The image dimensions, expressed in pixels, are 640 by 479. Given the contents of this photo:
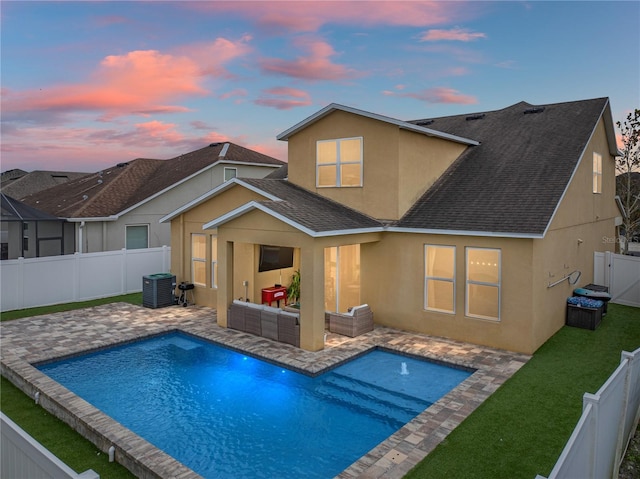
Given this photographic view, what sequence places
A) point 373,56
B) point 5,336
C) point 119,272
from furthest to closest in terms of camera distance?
1. point 373,56
2. point 119,272
3. point 5,336

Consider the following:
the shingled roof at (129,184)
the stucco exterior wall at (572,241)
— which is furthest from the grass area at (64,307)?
the stucco exterior wall at (572,241)

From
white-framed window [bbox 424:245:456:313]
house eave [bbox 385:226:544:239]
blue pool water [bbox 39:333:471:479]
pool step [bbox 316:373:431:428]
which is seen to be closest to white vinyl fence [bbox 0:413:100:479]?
blue pool water [bbox 39:333:471:479]

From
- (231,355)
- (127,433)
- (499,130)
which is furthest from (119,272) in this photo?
(499,130)

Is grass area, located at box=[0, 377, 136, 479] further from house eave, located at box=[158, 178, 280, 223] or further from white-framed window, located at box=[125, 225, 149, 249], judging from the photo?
white-framed window, located at box=[125, 225, 149, 249]

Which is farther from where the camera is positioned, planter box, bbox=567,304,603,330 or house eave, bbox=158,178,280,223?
house eave, bbox=158,178,280,223

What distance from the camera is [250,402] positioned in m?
9.06

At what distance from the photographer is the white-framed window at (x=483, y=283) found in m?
11.9

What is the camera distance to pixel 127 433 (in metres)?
7.22

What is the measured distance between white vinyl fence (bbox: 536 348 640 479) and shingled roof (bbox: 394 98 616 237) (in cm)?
500

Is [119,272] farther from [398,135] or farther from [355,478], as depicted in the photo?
[355,478]

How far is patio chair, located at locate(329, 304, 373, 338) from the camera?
42.3 ft

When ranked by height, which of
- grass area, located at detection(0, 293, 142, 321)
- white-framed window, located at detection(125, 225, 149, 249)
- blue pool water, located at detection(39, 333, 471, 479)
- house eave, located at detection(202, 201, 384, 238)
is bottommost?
blue pool water, located at detection(39, 333, 471, 479)

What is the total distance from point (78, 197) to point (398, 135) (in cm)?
1944

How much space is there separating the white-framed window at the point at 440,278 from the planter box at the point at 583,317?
13.9 feet
